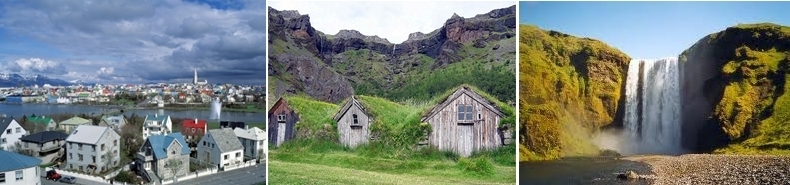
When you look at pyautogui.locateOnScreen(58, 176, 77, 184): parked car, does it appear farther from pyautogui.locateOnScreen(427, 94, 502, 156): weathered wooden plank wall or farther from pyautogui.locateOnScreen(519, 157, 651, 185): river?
pyautogui.locateOnScreen(519, 157, 651, 185): river

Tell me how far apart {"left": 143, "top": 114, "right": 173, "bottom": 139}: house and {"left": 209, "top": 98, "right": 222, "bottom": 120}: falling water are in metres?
0.60

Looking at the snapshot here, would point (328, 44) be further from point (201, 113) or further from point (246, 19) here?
point (201, 113)

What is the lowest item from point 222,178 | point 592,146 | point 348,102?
point 222,178

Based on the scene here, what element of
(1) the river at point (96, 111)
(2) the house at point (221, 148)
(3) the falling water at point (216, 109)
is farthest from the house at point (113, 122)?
(3) the falling water at point (216, 109)

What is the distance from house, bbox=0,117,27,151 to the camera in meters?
7.11

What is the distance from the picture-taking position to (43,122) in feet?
24.3

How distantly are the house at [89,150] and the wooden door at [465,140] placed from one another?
457 centimetres

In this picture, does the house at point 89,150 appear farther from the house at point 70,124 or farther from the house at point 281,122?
the house at point 281,122

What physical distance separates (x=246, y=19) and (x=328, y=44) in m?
1.21

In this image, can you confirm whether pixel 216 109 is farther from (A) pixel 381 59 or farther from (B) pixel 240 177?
(A) pixel 381 59

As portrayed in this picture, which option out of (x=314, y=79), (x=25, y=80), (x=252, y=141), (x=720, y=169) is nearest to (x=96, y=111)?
(x=25, y=80)

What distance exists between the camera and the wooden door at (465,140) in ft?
24.1

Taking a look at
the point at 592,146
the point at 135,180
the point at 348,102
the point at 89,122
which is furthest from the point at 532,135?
the point at 89,122

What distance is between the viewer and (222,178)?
8.24 meters
